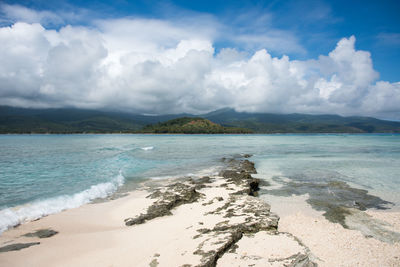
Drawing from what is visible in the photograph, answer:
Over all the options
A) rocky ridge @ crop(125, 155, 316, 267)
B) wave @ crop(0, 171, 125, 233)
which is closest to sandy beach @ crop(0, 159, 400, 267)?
rocky ridge @ crop(125, 155, 316, 267)

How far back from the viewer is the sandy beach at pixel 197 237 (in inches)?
259

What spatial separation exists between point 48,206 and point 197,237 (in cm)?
1040

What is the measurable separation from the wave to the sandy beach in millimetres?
719

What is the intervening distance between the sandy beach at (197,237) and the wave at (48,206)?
719 millimetres

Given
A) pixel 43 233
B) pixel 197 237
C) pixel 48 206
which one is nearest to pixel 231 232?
pixel 197 237

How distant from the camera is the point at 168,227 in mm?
9367

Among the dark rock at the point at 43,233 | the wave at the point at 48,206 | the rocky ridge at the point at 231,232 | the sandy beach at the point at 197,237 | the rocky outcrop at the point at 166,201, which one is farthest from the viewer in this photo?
the wave at the point at 48,206

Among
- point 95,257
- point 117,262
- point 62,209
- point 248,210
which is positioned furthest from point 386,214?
point 62,209

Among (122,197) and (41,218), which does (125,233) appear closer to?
(41,218)

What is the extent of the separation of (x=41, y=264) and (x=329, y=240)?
10334 mm

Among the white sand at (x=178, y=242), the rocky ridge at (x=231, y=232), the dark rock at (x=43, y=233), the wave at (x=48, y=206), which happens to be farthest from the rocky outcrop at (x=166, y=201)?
the wave at (x=48, y=206)

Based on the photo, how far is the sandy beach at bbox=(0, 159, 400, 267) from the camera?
6570 millimetres

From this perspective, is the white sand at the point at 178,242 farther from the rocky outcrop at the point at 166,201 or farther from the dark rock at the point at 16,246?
the rocky outcrop at the point at 166,201

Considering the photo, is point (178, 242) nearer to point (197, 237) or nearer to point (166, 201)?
point (197, 237)
